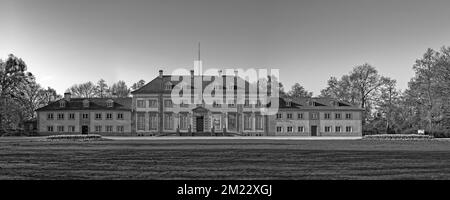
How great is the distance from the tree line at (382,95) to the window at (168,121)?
16.7 meters

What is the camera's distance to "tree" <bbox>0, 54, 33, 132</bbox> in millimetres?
43188

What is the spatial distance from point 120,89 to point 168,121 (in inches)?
1069

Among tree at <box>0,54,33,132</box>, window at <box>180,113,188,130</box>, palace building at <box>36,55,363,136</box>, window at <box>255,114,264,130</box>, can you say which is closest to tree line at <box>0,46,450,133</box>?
tree at <box>0,54,33,132</box>

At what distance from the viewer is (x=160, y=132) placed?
52719 millimetres

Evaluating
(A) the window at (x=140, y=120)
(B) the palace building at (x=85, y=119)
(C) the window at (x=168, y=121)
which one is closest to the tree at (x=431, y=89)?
(C) the window at (x=168, y=121)

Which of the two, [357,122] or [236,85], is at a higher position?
[236,85]

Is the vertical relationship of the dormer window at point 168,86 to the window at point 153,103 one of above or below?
above

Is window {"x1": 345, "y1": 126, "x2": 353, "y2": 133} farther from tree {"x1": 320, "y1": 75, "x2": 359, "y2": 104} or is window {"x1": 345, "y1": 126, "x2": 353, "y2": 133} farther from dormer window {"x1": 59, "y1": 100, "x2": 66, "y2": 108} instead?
dormer window {"x1": 59, "y1": 100, "x2": 66, "y2": 108}

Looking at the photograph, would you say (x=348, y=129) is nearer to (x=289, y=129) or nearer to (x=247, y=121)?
(x=289, y=129)

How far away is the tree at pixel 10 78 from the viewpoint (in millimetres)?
43188

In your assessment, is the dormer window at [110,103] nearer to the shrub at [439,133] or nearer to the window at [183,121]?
the window at [183,121]
